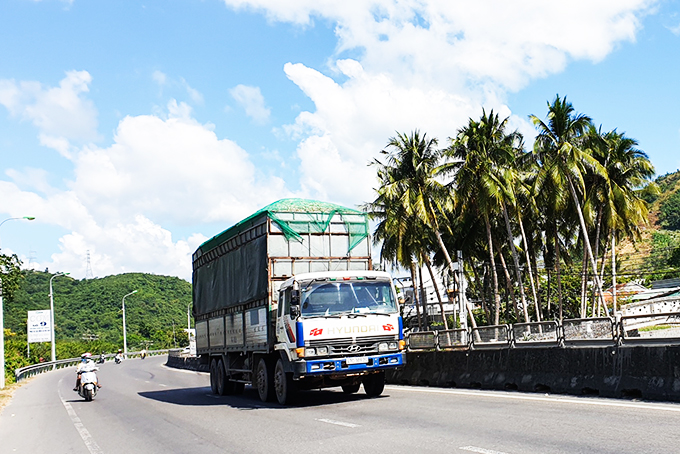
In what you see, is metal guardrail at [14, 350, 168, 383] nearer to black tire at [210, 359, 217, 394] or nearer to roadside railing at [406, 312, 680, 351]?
black tire at [210, 359, 217, 394]

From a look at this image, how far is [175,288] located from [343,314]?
106 m

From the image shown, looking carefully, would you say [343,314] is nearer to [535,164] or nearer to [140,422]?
[140,422]

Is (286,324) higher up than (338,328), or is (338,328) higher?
(286,324)

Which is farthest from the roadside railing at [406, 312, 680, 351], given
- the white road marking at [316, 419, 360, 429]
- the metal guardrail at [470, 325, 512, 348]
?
the white road marking at [316, 419, 360, 429]

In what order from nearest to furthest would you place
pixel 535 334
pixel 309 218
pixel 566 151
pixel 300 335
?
pixel 300 335, pixel 309 218, pixel 535 334, pixel 566 151

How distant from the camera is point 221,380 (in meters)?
20.2

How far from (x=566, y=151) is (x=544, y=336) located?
985 inches

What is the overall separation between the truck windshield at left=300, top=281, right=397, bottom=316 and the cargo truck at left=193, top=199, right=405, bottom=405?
2 cm

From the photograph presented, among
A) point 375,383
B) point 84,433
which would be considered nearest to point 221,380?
point 375,383

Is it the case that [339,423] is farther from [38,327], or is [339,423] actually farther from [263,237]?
[38,327]

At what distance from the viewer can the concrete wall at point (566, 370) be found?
11.6 metres

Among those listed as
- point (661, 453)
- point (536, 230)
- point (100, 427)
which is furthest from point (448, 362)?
point (536, 230)

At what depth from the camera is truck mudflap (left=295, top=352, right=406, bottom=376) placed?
1397cm

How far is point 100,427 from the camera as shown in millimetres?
14117
